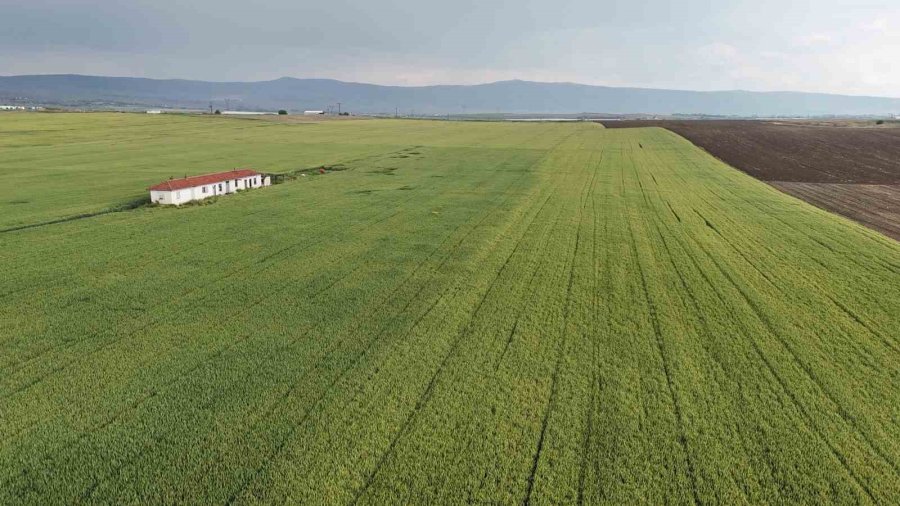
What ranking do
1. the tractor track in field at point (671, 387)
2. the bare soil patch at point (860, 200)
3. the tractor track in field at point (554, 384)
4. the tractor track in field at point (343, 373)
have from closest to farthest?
the tractor track in field at point (343, 373) < the tractor track in field at point (554, 384) < the tractor track in field at point (671, 387) < the bare soil patch at point (860, 200)

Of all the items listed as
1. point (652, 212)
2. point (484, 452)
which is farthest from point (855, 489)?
point (652, 212)

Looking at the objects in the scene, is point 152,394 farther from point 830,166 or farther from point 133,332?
point 830,166

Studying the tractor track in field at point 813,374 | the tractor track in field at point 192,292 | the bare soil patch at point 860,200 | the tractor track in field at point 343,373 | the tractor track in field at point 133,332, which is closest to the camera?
the tractor track in field at point 343,373

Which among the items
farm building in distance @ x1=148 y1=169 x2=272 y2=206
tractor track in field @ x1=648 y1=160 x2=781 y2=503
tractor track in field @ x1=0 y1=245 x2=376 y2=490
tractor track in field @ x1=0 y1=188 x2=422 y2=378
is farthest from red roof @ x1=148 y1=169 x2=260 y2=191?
tractor track in field @ x1=648 y1=160 x2=781 y2=503

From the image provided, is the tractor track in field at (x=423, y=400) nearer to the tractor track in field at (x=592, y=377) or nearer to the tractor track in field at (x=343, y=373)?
the tractor track in field at (x=343, y=373)

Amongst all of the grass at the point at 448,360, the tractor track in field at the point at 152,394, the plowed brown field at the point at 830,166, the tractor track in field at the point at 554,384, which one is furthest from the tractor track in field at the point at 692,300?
the plowed brown field at the point at 830,166

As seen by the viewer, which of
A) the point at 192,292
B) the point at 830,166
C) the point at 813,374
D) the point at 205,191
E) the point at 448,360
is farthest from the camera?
the point at 830,166

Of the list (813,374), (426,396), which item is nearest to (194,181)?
(426,396)

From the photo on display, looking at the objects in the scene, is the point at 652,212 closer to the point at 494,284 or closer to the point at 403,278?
the point at 494,284
